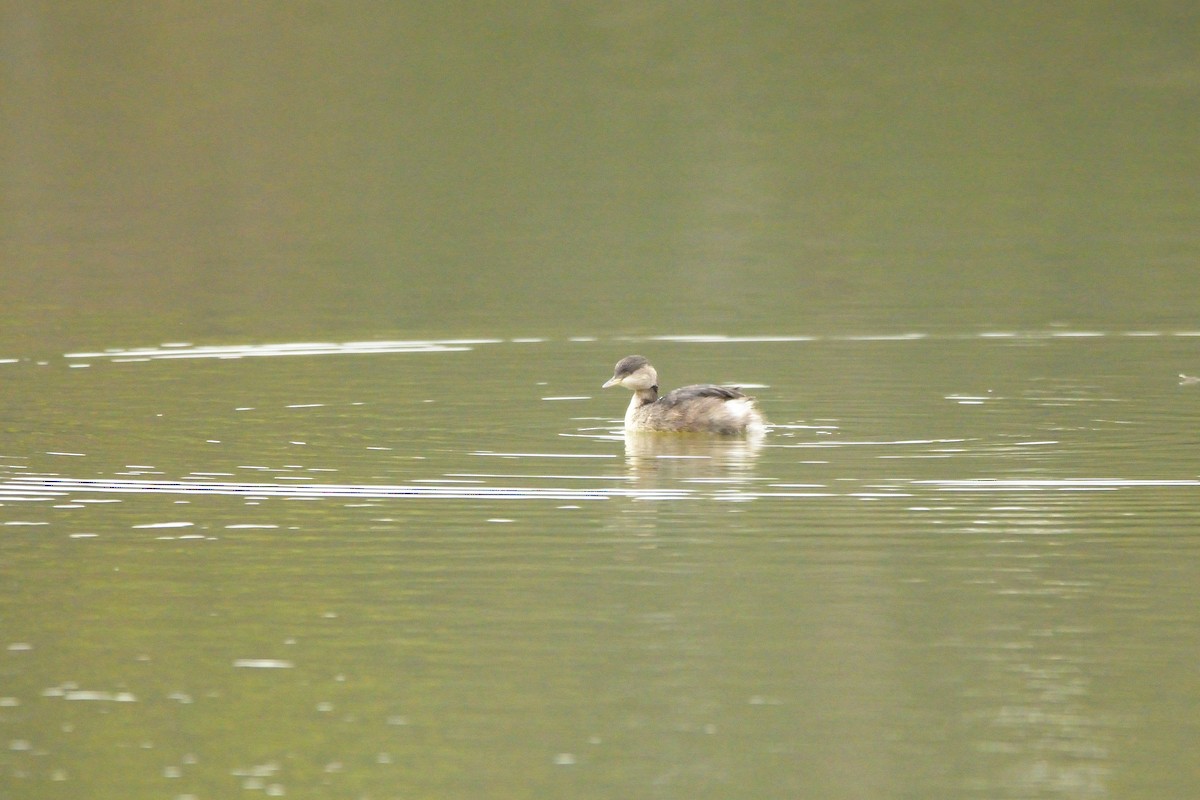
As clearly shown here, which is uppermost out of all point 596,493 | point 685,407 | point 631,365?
point 631,365

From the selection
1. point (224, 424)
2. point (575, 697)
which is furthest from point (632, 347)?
point (575, 697)

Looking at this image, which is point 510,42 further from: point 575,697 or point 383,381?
point 575,697

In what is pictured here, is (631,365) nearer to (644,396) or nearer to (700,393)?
(644,396)

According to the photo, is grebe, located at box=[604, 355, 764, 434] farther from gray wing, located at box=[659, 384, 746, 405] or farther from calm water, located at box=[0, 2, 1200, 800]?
calm water, located at box=[0, 2, 1200, 800]

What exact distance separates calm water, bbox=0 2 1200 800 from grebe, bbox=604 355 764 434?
0.17m

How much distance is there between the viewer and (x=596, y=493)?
1405 cm

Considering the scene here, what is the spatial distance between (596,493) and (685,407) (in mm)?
2725

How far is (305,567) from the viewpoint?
39.8 ft

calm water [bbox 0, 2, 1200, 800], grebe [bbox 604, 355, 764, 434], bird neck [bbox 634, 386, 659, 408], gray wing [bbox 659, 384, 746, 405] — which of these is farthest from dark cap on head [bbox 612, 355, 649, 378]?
calm water [bbox 0, 2, 1200, 800]

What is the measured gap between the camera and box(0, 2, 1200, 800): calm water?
9.27 meters

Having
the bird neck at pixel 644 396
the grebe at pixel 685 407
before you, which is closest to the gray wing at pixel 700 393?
the grebe at pixel 685 407

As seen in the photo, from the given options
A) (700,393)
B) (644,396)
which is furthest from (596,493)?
(644,396)

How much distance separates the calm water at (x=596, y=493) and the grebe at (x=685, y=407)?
0.17m

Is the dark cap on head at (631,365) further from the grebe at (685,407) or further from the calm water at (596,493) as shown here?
the calm water at (596,493)
